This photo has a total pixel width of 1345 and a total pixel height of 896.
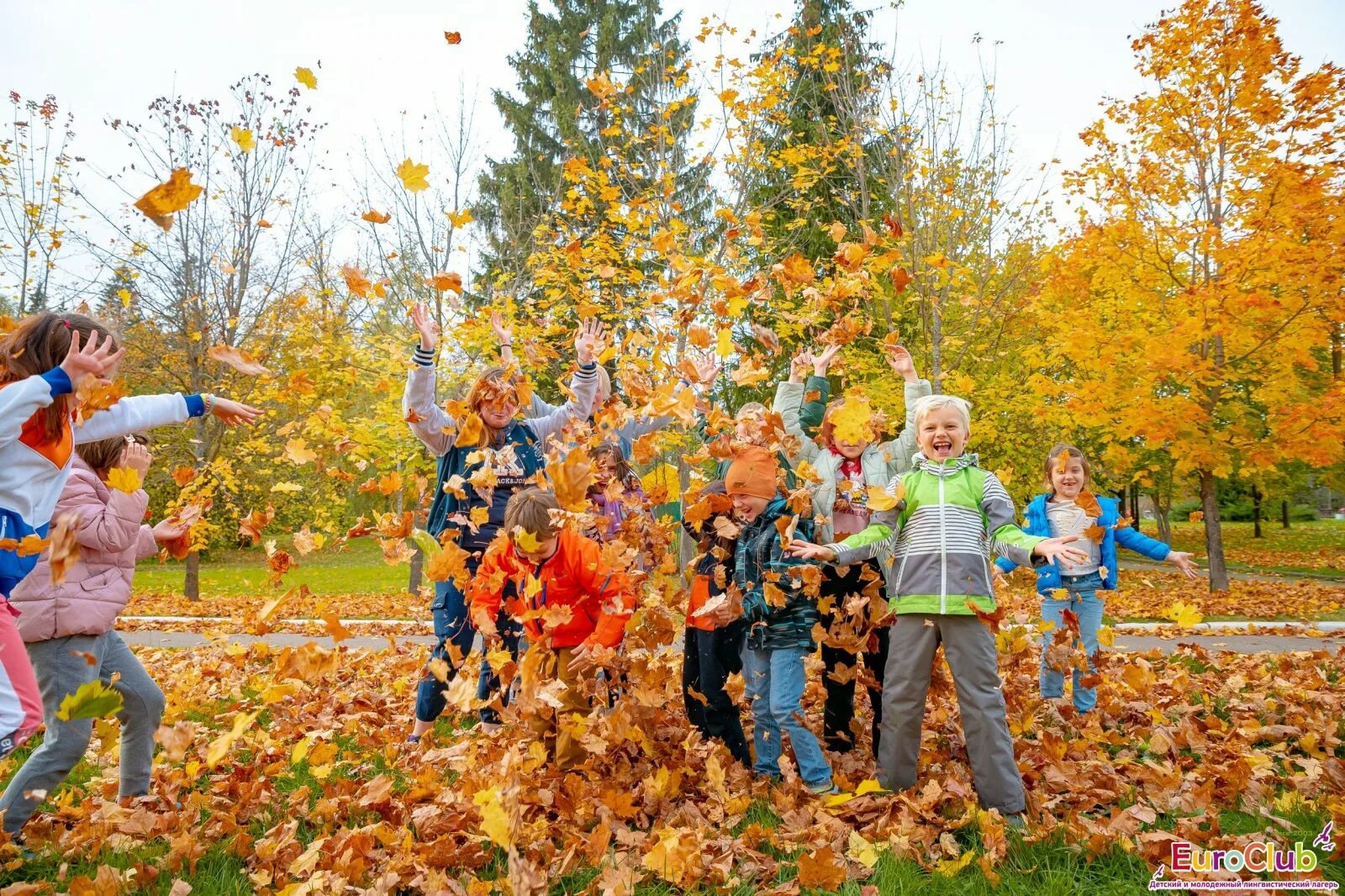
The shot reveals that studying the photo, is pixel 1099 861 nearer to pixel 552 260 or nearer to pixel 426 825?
pixel 426 825

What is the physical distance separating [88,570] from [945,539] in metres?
3.27

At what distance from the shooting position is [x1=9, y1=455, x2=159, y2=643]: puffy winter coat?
2.78m

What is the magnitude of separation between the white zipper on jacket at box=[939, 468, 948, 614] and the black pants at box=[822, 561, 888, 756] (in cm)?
55

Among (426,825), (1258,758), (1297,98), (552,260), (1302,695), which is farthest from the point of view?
(552,260)

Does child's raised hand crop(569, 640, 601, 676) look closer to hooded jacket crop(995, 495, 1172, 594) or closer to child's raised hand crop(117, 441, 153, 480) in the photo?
child's raised hand crop(117, 441, 153, 480)

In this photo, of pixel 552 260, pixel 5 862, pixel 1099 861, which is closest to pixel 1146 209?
pixel 552 260

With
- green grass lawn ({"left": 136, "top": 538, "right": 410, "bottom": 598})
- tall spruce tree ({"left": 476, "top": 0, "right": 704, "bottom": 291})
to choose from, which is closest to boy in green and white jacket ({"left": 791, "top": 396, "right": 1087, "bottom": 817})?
tall spruce tree ({"left": 476, "top": 0, "right": 704, "bottom": 291})

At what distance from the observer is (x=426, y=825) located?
2.85 meters

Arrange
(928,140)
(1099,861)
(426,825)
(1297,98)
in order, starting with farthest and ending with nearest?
(928,140)
(1297,98)
(426,825)
(1099,861)

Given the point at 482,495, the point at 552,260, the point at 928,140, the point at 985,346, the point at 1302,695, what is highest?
the point at 928,140

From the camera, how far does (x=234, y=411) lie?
289cm

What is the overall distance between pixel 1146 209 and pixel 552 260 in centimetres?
835

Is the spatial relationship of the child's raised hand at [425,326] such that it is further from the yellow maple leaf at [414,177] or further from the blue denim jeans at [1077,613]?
the blue denim jeans at [1077,613]

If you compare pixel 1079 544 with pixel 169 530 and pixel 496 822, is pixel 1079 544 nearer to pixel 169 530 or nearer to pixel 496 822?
pixel 496 822
